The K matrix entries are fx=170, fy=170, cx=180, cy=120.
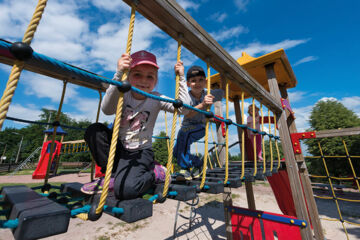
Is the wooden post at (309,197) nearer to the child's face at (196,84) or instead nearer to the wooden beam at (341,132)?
the wooden beam at (341,132)

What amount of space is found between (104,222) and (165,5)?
3.84 metres

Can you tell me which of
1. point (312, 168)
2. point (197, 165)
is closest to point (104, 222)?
point (197, 165)

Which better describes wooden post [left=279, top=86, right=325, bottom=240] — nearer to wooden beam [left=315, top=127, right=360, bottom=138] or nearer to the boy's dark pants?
wooden beam [left=315, top=127, right=360, bottom=138]

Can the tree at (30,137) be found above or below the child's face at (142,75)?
above

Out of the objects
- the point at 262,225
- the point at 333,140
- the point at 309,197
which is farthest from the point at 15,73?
the point at 333,140

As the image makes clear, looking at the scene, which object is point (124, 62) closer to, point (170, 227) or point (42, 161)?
point (170, 227)

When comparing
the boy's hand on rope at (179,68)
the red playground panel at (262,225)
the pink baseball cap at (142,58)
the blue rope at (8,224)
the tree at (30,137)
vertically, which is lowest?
the red playground panel at (262,225)

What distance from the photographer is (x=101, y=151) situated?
1055mm

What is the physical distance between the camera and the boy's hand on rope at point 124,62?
0.72 metres

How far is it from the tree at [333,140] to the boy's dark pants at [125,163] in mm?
7251

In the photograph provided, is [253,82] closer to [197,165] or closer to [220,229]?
[197,165]

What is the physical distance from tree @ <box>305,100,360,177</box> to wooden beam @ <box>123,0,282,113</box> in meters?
6.56

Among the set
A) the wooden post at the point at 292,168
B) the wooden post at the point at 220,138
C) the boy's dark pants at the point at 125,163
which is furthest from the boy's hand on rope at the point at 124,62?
the wooden post at the point at 220,138

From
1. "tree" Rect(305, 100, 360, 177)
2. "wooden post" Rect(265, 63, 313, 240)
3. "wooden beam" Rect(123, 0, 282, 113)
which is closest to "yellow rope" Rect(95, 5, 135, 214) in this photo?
"wooden beam" Rect(123, 0, 282, 113)
